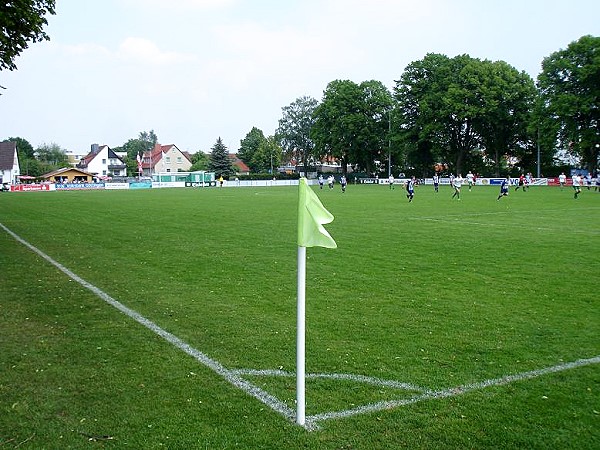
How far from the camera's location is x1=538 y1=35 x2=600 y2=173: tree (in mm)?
61344

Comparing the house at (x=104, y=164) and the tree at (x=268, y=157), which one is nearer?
the tree at (x=268, y=157)

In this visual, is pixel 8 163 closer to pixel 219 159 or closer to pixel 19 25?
pixel 219 159

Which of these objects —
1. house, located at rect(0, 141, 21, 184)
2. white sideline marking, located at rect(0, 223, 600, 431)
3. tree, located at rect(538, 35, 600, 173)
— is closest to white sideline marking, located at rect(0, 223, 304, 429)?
white sideline marking, located at rect(0, 223, 600, 431)

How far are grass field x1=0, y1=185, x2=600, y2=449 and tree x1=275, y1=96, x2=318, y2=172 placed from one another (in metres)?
101

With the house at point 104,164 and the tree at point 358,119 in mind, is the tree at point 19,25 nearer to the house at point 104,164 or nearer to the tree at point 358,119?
the tree at point 358,119

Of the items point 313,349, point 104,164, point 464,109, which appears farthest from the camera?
point 104,164

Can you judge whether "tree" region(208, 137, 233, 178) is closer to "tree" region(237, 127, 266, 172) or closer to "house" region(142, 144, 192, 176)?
"tree" region(237, 127, 266, 172)

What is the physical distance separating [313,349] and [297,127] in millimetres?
109225

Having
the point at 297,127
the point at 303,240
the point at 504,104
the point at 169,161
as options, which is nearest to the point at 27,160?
the point at 169,161

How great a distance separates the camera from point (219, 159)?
96250mm

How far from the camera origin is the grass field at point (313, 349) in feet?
15.0

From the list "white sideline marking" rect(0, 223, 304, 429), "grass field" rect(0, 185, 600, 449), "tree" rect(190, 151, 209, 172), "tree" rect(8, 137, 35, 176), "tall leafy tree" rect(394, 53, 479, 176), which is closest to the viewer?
"grass field" rect(0, 185, 600, 449)

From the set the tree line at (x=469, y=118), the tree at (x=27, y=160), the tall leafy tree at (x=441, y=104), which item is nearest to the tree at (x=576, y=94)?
the tree line at (x=469, y=118)

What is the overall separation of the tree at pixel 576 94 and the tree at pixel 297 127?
53.9m
